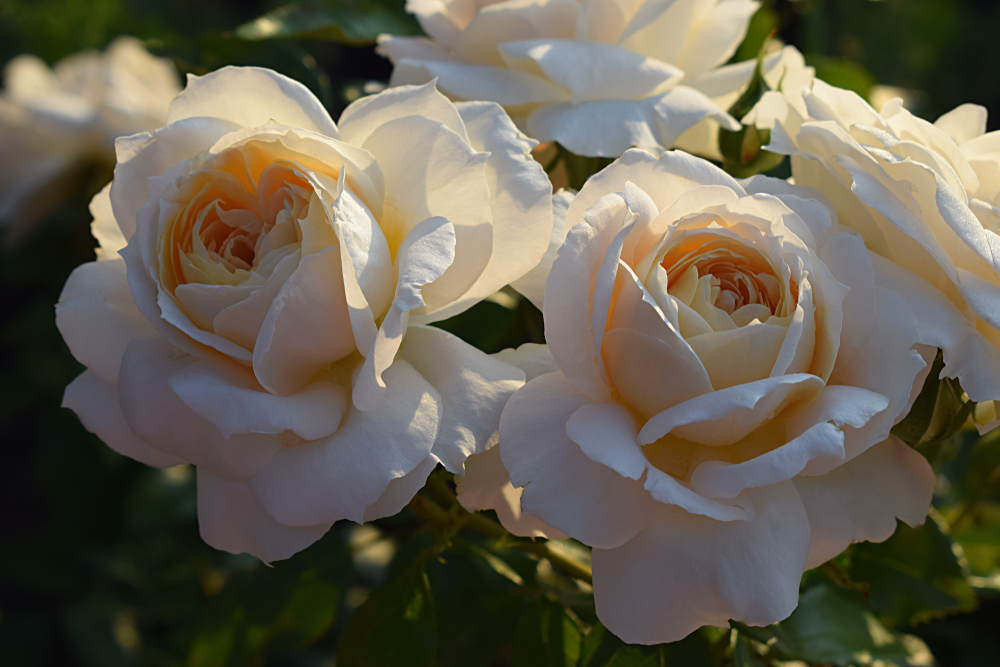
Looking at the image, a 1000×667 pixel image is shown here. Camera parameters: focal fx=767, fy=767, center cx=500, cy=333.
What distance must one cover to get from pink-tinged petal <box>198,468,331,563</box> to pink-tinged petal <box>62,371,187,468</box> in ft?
0.08

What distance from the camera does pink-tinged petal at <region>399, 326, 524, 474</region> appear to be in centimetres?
33

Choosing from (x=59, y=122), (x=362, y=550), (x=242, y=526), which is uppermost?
(x=242, y=526)

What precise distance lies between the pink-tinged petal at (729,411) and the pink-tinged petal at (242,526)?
158 millimetres

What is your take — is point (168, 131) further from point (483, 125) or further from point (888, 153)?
point (888, 153)

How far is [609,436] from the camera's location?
308mm

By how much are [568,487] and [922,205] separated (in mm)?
206

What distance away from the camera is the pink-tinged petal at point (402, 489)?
0.33 metres

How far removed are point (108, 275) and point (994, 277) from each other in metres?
0.43

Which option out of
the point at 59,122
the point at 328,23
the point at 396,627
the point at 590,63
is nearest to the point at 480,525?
the point at 396,627

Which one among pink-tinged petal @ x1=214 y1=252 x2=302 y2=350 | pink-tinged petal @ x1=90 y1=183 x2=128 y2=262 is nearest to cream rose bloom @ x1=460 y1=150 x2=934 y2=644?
pink-tinged petal @ x1=214 y1=252 x2=302 y2=350

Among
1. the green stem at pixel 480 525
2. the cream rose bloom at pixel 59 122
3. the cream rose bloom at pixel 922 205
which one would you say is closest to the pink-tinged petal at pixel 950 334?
the cream rose bloom at pixel 922 205

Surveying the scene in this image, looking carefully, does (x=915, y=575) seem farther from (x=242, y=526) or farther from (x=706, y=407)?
(x=242, y=526)

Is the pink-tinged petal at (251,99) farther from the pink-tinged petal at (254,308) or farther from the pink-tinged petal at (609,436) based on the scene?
the pink-tinged petal at (609,436)

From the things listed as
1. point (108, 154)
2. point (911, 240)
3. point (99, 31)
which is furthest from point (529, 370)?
point (99, 31)
